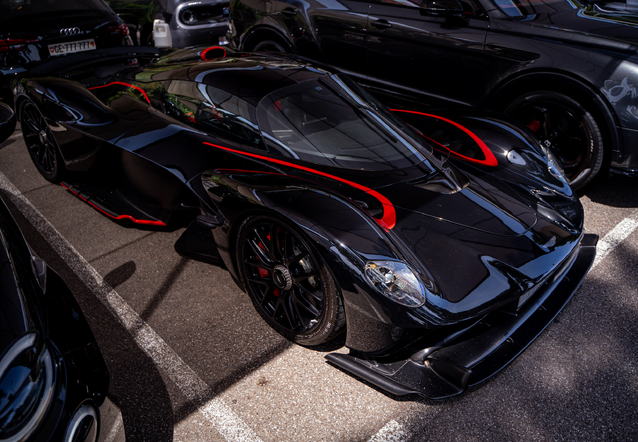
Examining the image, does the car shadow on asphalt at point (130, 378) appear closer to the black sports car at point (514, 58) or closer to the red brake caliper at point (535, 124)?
the black sports car at point (514, 58)

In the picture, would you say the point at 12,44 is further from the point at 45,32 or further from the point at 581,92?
the point at 581,92

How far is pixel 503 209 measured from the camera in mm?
2381

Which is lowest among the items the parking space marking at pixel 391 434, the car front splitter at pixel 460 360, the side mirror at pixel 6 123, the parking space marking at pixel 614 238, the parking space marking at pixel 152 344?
the parking space marking at pixel 152 344

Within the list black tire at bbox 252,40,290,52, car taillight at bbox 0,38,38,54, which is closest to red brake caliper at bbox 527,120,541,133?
black tire at bbox 252,40,290,52

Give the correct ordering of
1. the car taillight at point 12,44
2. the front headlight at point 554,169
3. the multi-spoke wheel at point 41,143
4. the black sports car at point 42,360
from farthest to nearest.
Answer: the car taillight at point 12,44 < the multi-spoke wheel at point 41,143 < the front headlight at point 554,169 < the black sports car at point 42,360

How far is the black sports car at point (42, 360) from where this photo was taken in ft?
4.03

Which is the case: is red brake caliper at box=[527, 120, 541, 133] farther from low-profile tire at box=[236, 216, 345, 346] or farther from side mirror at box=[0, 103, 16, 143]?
side mirror at box=[0, 103, 16, 143]

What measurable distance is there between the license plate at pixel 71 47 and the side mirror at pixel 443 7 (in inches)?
137

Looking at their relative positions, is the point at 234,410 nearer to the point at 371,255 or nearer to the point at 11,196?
the point at 371,255

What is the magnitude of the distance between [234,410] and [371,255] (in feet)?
2.97

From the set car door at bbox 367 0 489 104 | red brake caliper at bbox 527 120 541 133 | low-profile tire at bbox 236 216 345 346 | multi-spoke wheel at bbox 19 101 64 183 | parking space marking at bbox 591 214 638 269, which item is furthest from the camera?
car door at bbox 367 0 489 104

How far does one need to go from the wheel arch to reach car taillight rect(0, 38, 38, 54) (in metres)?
4.47

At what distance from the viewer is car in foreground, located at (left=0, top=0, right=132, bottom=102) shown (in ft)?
15.3

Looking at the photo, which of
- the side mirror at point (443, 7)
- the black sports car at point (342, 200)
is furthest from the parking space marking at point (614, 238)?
the side mirror at point (443, 7)
